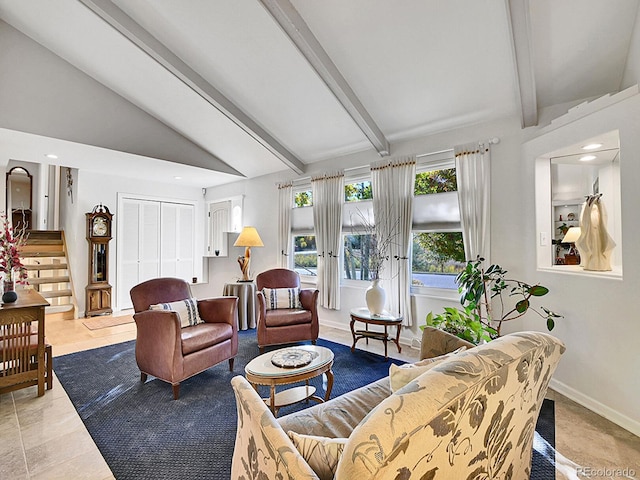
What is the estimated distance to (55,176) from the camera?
Answer: 6980 millimetres

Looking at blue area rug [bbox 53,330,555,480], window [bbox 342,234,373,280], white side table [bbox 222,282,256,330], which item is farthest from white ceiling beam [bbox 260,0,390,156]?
white side table [bbox 222,282,256,330]

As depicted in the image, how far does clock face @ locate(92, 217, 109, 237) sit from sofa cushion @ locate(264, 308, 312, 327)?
3539 millimetres

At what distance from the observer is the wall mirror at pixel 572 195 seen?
2781 mm

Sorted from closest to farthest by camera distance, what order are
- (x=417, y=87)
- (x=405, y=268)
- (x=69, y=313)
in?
(x=417, y=87) → (x=405, y=268) → (x=69, y=313)

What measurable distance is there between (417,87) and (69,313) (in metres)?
6.04

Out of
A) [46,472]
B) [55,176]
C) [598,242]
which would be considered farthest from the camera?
[55,176]

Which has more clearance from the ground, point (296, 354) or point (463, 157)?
point (463, 157)

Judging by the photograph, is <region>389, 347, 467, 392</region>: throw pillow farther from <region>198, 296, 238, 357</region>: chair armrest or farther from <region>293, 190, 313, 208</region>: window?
<region>293, 190, 313, 208</region>: window

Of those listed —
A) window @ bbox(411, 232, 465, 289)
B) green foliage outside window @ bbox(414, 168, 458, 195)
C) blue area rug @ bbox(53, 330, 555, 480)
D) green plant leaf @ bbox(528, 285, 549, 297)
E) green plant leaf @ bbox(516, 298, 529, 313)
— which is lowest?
blue area rug @ bbox(53, 330, 555, 480)

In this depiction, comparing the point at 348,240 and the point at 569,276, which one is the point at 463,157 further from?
the point at 348,240

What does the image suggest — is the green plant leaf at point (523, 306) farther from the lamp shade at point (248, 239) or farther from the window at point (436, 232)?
the lamp shade at point (248, 239)

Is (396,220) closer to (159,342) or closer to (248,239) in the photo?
(248,239)

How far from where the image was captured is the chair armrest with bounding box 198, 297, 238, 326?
10.3 feet

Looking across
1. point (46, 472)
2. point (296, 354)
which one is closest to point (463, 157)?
point (296, 354)
